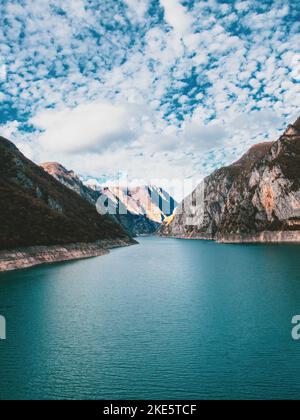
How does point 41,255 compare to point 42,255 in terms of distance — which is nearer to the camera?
point 41,255

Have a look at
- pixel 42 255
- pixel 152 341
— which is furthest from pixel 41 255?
pixel 152 341

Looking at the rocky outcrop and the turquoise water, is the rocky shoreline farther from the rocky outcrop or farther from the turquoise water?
the turquoise water

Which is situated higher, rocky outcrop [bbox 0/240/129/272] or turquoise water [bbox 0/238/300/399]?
rocky outcrop [bbox 0/240/129/272]

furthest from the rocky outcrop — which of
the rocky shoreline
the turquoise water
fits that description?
the turquoise water

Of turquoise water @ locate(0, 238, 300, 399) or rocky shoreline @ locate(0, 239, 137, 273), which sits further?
rocky shoreline @ locate(0, 239, 137, 273)

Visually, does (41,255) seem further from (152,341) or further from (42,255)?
(152,341)
